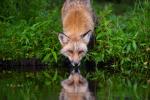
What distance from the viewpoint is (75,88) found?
14.8 meters

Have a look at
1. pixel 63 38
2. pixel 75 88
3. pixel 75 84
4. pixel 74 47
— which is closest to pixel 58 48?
pixel 63 38

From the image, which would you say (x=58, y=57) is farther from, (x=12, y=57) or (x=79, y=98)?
(x=79, y=98)

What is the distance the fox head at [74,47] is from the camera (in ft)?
53.7

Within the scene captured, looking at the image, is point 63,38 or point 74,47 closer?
point 74,47

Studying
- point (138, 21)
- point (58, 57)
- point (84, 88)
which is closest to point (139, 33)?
point (138, 21)

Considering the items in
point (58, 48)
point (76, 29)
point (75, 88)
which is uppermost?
point (76, 29)

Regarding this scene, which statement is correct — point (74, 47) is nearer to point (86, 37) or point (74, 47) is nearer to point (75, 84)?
point (86, 37)

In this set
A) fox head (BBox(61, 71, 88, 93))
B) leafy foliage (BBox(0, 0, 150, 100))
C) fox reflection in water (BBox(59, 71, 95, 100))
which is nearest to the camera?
fox reflection in water (BBox(59, 71, 95, 100))

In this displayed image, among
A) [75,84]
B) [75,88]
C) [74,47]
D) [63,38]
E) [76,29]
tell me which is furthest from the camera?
[76,29]

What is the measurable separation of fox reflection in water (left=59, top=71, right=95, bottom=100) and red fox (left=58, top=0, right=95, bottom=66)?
473 mm

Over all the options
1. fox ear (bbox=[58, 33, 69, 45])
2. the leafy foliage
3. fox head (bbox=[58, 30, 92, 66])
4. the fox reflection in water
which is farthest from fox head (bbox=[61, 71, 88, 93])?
fox ear (bbox=[58, 33, 69, 45])

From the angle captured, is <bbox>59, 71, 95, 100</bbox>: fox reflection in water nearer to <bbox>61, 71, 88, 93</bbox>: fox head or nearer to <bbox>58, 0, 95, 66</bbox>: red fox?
<bbox>61, 71, 88, 93</bbox>: fox head

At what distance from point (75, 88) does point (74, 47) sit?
6.13 feet

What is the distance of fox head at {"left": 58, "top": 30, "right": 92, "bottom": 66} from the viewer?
16359 mm
